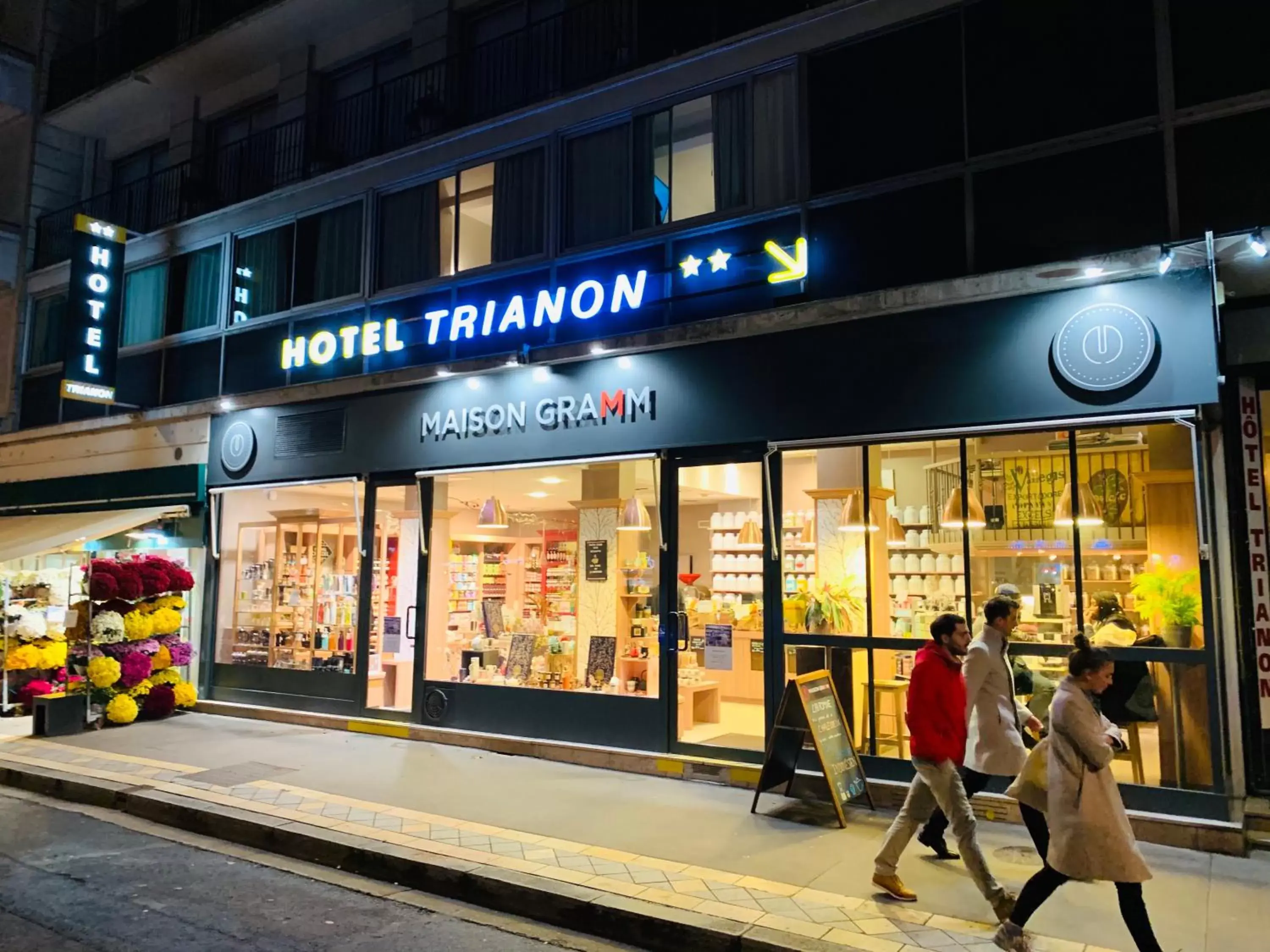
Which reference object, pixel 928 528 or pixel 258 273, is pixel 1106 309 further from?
pixel 258 273

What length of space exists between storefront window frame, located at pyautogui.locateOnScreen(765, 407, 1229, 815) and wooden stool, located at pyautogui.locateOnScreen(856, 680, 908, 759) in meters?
0.04

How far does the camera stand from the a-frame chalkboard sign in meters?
7.62

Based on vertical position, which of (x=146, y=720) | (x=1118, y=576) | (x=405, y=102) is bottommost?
(x=146, y=720)

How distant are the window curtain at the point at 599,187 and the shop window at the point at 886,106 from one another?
241 centimetres

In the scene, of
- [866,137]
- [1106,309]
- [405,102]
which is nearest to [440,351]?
[405,102]

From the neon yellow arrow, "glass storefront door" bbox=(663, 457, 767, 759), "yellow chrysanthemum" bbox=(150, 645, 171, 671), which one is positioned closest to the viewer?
the neon yellow arrow

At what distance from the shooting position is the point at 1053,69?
8.31 m

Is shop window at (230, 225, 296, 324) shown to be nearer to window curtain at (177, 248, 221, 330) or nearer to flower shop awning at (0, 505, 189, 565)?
window curtain at (177, 248, 221, 330)

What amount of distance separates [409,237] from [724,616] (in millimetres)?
7059

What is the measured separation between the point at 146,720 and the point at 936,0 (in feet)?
44.0

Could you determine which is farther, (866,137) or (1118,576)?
(866,137)

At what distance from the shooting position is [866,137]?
9.23 m

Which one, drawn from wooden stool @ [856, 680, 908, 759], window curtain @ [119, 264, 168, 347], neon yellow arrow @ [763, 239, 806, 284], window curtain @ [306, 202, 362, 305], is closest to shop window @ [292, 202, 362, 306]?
window curtain @ [306, 202, 362, 305]

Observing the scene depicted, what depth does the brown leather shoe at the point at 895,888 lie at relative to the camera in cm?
580
